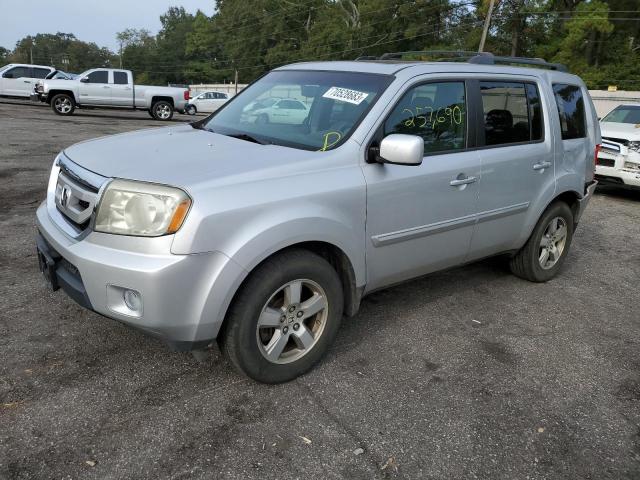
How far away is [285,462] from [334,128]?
1874 mm

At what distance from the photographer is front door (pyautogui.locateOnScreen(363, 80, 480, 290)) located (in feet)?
10.4

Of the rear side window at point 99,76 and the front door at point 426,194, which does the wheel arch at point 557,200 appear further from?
the rear side window at point 99,76

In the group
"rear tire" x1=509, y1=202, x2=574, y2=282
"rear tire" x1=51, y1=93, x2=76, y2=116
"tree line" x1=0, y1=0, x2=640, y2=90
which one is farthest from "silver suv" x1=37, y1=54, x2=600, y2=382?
"tree line" x1=0, y1=0, x2=640, y2=90

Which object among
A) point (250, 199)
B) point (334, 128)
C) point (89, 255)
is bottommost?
point (89, 255)

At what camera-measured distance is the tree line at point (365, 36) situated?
3925cm

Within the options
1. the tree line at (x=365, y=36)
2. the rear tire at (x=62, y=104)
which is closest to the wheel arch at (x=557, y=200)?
the rear tire at (x=62, y=104)

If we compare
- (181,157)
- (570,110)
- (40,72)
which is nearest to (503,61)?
(570,110)

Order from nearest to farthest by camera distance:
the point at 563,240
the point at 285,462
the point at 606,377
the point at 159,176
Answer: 1. the point at 285,462
2. the point at 159,176
3. the point at 606,377
4. the point at 563,240

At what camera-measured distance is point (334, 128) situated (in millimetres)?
3199

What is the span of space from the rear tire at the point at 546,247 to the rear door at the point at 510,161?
0.23 meters

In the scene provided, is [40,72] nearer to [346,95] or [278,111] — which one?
[278,111]

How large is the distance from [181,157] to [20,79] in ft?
74.1

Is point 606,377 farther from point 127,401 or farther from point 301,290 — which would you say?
point 127,401

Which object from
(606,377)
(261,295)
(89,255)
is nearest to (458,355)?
(606,377)
